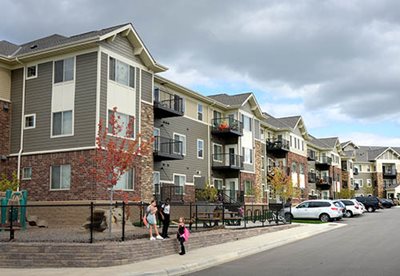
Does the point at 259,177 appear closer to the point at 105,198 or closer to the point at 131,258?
the point at 105,198

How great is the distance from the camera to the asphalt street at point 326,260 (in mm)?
13328

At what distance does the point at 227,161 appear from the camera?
137 feet

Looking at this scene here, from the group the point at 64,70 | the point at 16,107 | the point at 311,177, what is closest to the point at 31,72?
the point at 16,107

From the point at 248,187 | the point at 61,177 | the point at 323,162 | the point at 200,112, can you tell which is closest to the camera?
the point at 61,177

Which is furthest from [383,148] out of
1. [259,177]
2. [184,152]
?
[184,152]

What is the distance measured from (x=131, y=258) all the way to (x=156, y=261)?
2.76 feet

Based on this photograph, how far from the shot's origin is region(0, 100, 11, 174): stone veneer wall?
28.6 metres

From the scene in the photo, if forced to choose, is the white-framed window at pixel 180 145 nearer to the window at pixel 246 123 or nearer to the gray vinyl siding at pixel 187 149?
the gray vinyl siding at pixel 187 149

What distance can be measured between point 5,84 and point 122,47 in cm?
742

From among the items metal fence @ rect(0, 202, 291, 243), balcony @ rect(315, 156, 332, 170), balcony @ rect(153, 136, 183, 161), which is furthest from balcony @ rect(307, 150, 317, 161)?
metal fence @ rect(0, 202, 291, 243)

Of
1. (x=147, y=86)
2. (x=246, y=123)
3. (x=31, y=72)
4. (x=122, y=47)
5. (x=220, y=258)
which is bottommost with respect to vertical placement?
(x=220, y=258)

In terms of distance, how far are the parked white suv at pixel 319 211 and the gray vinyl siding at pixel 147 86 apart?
13394 mm

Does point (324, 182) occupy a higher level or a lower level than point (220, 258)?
higher

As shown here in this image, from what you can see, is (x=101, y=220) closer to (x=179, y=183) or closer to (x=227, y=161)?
(x=179, y=183)
